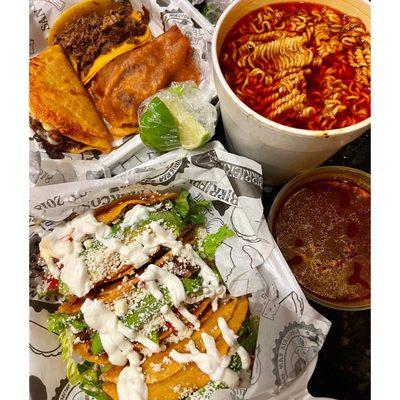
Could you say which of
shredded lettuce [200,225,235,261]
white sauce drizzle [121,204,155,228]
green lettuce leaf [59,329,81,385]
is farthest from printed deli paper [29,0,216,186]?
green lettuce leaf [59,329,81,385]

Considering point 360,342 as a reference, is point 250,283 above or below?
above

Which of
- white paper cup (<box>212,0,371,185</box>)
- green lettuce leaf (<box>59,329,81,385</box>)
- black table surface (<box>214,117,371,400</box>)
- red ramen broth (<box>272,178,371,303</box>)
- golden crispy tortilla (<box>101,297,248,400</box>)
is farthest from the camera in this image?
black table surface (<box>214,117,371,400</box>)

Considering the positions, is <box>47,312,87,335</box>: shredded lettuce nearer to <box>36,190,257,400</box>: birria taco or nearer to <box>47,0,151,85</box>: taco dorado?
<box>36,190,257,400</box>: birria taco

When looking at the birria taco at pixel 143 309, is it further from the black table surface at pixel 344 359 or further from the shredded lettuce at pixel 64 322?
the black table surface at pixel 344 359

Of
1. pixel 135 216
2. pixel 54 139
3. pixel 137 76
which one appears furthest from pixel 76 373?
pixel 137 76

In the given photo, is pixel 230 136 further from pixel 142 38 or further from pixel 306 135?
pixel 142 38

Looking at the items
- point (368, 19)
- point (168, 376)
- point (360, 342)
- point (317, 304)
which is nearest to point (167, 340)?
point (168, 376)

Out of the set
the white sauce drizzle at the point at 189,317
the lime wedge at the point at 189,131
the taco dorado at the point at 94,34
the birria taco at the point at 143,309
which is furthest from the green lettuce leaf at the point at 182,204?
the taco dorado at the point at 94,34

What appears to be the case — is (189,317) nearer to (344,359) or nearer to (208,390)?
(208,390)
